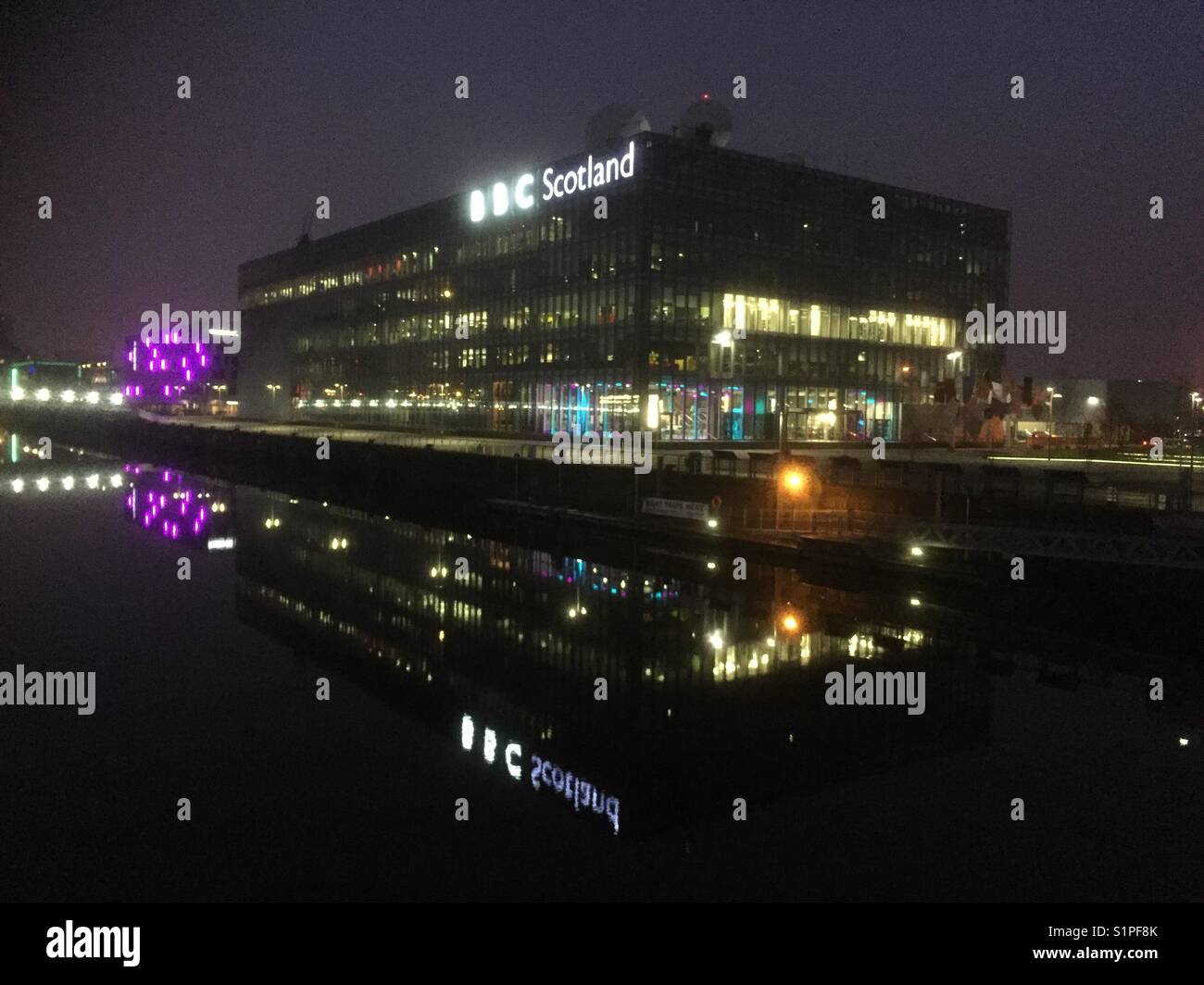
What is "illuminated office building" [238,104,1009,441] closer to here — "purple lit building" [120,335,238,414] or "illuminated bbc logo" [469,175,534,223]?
"illuminated bbc logo" [469,175,534,223]

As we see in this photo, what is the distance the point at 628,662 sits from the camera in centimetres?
2366

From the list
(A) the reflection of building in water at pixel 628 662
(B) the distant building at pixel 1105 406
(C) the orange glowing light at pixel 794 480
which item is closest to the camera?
(A) the reflection of building in water at pixel 628 662

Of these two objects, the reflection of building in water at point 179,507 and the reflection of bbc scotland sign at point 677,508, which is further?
the reflection of building in water at point 179,507

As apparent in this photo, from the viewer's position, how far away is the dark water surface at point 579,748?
13188 millimetres

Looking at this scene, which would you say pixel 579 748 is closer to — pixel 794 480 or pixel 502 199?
pixel 794 480

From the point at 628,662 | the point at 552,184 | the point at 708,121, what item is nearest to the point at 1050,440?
the point at 708,121

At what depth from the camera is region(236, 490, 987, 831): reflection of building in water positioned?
1717 centimetres

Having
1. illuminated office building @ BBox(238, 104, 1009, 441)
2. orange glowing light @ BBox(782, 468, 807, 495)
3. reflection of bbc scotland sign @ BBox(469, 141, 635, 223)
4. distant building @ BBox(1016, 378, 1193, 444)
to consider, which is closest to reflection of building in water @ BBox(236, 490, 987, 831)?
orange glowing light @ BBox(782, 468, 807, 495)

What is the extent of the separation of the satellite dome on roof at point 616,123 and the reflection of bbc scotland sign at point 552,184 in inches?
138

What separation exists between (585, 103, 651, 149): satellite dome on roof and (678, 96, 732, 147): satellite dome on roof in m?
3.74

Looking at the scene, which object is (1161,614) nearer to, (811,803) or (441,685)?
(811,803)

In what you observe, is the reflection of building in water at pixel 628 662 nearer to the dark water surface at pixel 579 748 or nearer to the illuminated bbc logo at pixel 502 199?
the dark water surface at pixel 579 748

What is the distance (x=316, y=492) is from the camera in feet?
208

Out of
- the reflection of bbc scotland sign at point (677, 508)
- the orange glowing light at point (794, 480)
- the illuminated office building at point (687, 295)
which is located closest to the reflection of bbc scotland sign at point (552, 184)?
the illuminated office building at point (687, 295)
